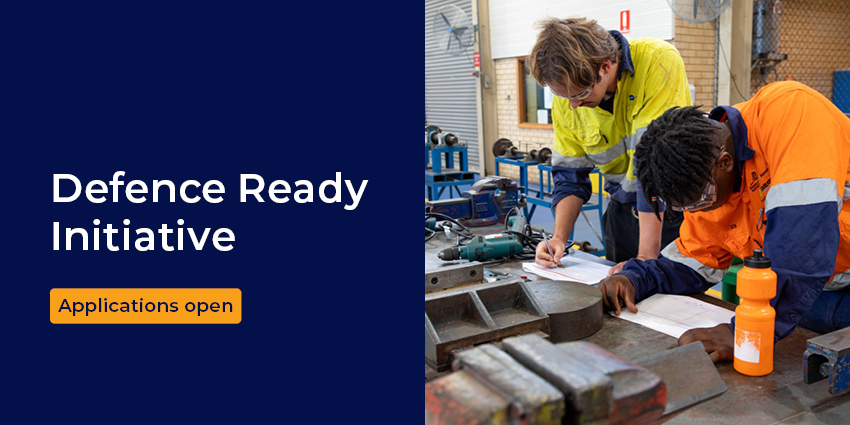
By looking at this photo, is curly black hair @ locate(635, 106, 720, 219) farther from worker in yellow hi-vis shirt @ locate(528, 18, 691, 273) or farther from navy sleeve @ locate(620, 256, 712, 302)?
worker in yellow hi-vis shirt @ locate(528, 18, 691, 273)


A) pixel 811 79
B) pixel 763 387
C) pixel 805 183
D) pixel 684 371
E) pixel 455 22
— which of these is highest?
pixel 455 22

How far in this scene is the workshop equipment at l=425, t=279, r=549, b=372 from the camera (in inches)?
49.4

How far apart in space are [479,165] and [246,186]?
8709mm

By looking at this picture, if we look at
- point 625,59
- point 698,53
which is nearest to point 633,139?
point 625,59

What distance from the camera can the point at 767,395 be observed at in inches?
44.5

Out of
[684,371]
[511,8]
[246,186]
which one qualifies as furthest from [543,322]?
[511,8]

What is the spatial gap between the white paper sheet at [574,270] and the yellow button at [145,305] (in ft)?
4.64

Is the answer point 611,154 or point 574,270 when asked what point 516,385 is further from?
point 611,154

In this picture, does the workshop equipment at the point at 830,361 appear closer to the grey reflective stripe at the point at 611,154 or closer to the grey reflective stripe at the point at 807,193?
the grey reflective stripe at the point at 807,193

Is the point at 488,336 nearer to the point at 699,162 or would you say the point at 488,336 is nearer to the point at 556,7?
the point at 699,162

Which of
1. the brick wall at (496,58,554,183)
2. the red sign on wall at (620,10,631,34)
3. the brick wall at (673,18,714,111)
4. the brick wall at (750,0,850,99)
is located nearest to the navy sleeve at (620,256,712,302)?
the brick wall at (673,18,714,111)

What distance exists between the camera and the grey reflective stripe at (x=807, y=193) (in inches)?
47.6

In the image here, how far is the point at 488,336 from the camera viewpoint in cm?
129

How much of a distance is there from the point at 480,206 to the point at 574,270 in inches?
41.3
